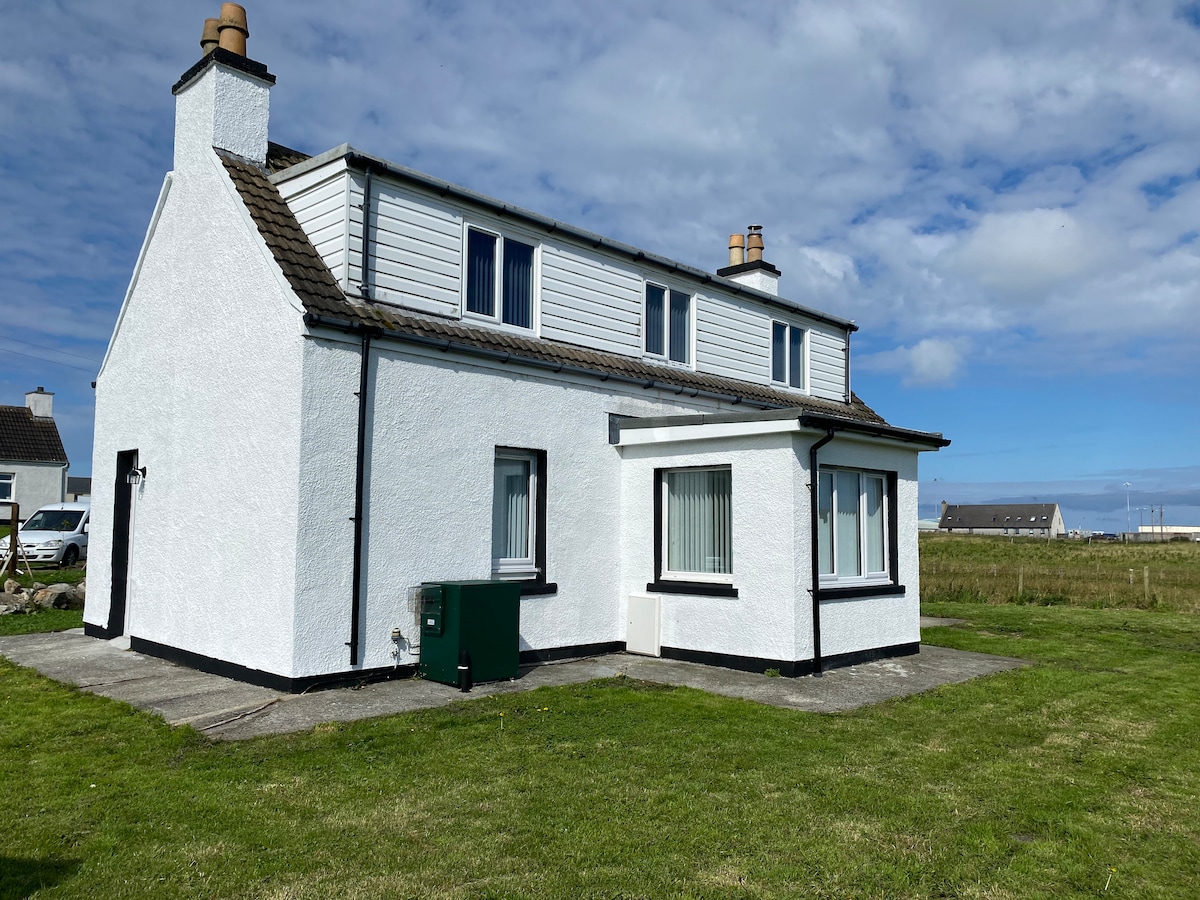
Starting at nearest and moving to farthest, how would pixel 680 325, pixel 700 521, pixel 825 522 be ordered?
1. pixel 825 522
2. pixel 700 521
3. pixel 680 325

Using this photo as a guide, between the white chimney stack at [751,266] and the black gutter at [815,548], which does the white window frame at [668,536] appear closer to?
the black gutter at [815,548]

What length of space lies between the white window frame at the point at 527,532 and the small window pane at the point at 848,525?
389 cm

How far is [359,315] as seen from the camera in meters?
9.15

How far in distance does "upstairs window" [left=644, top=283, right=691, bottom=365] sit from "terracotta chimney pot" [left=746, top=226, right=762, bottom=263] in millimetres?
3758

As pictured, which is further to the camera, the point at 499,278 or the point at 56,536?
the point at 56,536

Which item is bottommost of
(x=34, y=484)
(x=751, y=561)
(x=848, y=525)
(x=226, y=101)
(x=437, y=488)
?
(x=751, y=561)

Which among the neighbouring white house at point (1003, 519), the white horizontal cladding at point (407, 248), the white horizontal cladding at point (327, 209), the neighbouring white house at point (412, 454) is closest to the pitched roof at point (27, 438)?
the neighbouring white house at point (412, 454)

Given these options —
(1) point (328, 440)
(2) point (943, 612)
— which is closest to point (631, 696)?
(1) point (328, 440)

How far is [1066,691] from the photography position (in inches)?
373

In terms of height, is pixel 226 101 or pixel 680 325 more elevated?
pixel 226 101

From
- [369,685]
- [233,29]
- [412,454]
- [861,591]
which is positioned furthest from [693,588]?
[233,29]

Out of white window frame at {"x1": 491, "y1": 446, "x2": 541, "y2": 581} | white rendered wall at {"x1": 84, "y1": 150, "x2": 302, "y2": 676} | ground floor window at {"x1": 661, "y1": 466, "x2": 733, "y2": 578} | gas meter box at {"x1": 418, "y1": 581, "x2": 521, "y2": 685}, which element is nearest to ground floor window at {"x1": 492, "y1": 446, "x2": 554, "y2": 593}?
white window frame at {"x1": 491, "y1": 446, "x2": 541, "y2": 581}

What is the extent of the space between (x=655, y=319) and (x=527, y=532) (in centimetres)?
443

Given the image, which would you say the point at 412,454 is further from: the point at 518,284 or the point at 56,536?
the point at 56,536
